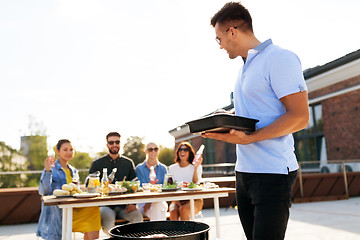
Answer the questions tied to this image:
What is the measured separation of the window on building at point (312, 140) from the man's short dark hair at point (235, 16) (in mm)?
11494

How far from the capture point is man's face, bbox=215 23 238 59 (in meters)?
1.47

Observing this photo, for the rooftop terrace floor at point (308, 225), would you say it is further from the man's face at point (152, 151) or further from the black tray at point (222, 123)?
the black tray at point (222, 123)

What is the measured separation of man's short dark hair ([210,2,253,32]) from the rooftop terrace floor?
153 inches

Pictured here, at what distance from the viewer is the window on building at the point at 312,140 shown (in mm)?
12195

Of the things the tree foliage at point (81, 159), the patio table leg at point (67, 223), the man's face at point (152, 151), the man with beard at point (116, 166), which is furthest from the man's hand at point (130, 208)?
the tree foliage at point (81, 159)

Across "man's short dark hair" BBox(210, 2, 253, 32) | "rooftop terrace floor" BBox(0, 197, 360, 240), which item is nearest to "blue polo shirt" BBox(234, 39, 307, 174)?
"man's short dark hair" BBox(210, 2, 253, 32)

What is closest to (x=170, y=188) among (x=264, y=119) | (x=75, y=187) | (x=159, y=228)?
(x=75, y=187)

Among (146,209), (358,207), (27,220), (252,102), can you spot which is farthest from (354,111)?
(252,102)

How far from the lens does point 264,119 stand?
4.61 ft

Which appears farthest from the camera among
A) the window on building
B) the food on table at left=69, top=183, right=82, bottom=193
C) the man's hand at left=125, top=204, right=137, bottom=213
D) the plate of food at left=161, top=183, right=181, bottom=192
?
Result: the window on building

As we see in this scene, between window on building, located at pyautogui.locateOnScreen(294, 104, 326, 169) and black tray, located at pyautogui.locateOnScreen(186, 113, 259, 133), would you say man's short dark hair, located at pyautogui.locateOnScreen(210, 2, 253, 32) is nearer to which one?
black tray, located at pyautogui.locateOnScreen(186, 113, 259, 133)

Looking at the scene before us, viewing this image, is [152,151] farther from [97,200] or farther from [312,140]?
[312,140]

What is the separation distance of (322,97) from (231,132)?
11.5m

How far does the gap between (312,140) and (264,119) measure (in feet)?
40.0
